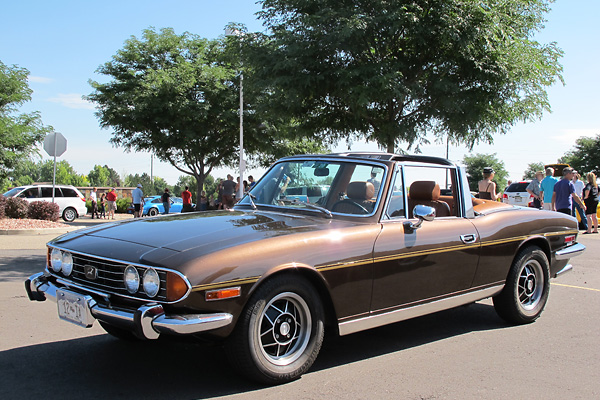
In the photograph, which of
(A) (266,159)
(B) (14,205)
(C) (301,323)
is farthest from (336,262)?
(A) (266,159)

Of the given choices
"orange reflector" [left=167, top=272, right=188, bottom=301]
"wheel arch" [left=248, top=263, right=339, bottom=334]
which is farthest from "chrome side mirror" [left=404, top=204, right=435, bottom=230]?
"orange reflector" [left=167, top=272, right=188, bottom=301]

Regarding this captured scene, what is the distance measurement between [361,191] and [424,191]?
71 centimetres

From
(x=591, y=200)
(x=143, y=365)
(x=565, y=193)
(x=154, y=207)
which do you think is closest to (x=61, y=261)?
(x=143, y=365)

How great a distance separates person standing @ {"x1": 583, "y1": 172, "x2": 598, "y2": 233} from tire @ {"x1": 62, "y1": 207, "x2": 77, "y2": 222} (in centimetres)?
2238

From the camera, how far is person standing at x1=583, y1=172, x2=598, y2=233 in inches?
593

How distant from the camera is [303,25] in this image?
35.5 ft

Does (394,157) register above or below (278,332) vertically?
above

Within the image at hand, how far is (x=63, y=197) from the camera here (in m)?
26.3

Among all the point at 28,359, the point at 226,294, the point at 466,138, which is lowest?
the point at 28,359

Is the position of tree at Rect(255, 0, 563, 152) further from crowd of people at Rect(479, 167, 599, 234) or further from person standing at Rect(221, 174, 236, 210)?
person standing at Rect(221, 174, 236, 210)

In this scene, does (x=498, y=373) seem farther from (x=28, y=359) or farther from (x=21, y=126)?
(x=21, y=126)

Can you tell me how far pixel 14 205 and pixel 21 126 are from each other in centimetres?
524

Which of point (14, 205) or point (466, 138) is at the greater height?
point (466, 138)

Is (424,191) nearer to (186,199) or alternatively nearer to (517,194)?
(186,199)
